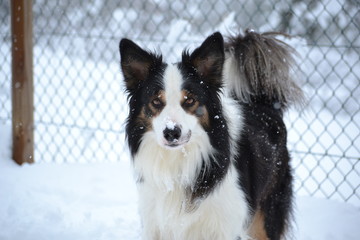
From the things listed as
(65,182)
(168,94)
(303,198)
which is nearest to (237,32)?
(168,94)

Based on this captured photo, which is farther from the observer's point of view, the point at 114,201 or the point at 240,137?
the point at 114,201

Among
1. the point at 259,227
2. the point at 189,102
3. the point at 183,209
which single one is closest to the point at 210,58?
the point at 189,102

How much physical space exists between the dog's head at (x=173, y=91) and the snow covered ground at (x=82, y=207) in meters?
1.00

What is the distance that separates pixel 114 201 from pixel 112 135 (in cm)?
205

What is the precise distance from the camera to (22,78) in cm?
371

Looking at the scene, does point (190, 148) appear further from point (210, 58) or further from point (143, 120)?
point (210, 58)

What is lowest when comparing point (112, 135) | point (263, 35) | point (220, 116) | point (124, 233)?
point (124, 233)

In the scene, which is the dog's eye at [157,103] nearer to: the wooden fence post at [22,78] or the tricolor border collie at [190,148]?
the tricolor border collie at [190,148]

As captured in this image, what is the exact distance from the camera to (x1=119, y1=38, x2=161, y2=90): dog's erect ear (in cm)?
216

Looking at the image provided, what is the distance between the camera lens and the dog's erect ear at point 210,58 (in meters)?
2.10

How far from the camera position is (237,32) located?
2.84 meters

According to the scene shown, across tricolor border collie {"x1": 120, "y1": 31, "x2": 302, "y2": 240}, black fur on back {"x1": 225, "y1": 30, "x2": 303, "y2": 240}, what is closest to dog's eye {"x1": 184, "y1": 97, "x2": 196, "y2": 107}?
tricolor border collie {"x1": 120, "y1": 31, "x2": 302, "y2": 240}

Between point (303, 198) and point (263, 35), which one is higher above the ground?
point (263, 35)

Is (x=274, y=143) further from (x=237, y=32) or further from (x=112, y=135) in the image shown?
(x=112, y=135)
